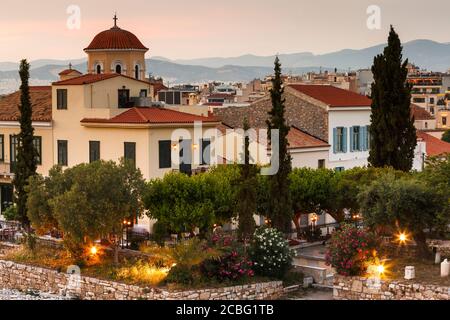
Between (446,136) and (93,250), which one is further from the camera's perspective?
(446,136)

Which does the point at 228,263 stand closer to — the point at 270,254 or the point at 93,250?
the point at 270,254

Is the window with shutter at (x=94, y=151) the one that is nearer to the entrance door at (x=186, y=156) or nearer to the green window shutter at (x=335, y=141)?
the entrance door at (x=186, y=156)

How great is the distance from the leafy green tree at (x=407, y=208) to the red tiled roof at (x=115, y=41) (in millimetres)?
25392

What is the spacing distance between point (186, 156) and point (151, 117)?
9.08ft

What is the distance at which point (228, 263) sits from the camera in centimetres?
3219

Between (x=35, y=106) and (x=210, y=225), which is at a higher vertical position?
(x=35, y=106)

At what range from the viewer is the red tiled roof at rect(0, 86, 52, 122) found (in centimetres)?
4844

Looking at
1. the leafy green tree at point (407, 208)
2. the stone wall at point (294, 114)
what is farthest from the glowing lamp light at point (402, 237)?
the stone wall at point (294, 114)

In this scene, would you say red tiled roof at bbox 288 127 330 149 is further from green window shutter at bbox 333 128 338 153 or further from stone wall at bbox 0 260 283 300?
stone wall at bbox 0 260 283 300

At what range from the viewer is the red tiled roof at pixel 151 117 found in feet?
141

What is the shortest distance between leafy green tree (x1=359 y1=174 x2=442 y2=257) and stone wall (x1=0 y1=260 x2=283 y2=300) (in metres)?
4.92

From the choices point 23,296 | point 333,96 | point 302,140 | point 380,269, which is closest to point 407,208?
point 380,269

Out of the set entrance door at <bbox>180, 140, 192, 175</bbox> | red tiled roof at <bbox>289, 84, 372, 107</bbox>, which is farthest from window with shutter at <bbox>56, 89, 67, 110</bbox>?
red tiled roof at <bbox>289, 84, 372, 107</bbox>

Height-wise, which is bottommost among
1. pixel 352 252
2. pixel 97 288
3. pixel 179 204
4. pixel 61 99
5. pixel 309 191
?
pixel 97 288
